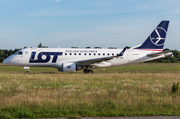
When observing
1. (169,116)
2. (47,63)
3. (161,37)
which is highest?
(161,37)

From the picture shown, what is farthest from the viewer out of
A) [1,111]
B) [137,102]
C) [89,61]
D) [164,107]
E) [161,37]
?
[161,37]

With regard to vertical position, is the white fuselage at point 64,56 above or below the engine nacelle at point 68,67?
above

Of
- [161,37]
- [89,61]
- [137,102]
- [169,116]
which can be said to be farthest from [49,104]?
[161,37]

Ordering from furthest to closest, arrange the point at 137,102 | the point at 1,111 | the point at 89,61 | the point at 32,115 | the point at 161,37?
the point at 161,37
the point at 89,61
the point at 137,102
the point at 1,111
the point at 32,115

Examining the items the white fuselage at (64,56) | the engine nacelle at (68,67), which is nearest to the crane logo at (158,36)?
the white fuselage at (64,56)

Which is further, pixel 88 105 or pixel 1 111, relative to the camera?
pixel 88 105

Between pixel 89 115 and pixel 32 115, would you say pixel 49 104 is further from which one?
pixel 89 115

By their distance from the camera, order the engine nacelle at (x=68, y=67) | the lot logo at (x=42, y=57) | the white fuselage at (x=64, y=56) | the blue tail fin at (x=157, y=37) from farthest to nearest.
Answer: the blue tail fin at (x=157, y=37) → the white fuselage at (x=64, y=56) → the lot logo at (x=42, y=57) → the engine nacelle at (x=68, y=67)

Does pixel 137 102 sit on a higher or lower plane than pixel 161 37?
lower

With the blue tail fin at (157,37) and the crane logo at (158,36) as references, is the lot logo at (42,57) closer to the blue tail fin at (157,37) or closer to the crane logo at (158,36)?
the blue tail fin at (157,37)

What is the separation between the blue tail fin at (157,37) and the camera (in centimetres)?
3034

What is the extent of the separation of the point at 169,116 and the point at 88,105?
3.27m

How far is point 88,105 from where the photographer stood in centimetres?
884

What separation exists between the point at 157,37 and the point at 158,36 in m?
0.21
